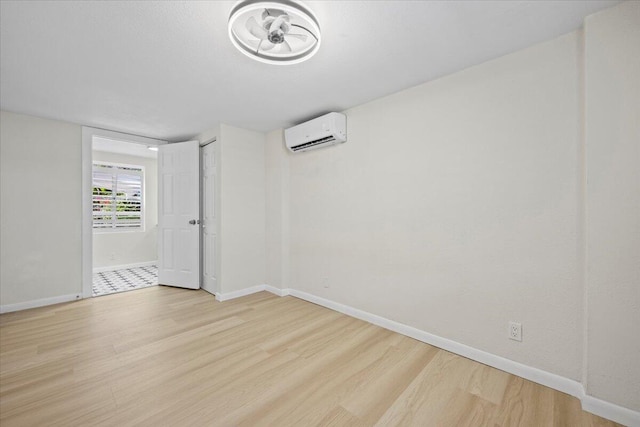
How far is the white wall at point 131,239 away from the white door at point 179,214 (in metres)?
1.96

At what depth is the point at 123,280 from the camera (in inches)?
178

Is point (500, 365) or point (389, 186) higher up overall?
point (389, 186)

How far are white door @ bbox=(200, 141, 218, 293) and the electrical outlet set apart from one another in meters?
3.23

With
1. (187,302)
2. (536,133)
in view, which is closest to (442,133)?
(536,133)

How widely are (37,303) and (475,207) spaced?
15.8 ft

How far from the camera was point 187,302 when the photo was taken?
342 cm

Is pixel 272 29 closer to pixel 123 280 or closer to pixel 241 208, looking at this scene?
pixel 241 208

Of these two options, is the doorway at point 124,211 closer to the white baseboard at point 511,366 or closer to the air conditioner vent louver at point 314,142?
the air conditioner vent louver at point 314,142

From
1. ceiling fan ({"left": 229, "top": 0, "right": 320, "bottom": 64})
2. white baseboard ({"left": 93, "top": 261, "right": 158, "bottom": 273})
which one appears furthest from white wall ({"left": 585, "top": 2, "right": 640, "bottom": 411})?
A: white baseboard ({"left": 93, "top": 261, "right": 158, "bottom": 273})

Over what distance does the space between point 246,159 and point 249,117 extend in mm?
666

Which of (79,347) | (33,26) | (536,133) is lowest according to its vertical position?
(79,347)

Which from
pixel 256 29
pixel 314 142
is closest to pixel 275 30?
pixel 256 29

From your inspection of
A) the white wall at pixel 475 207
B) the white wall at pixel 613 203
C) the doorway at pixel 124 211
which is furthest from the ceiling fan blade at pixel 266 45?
the doorway at pixel 124 211

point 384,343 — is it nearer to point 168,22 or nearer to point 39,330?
point 168,22
